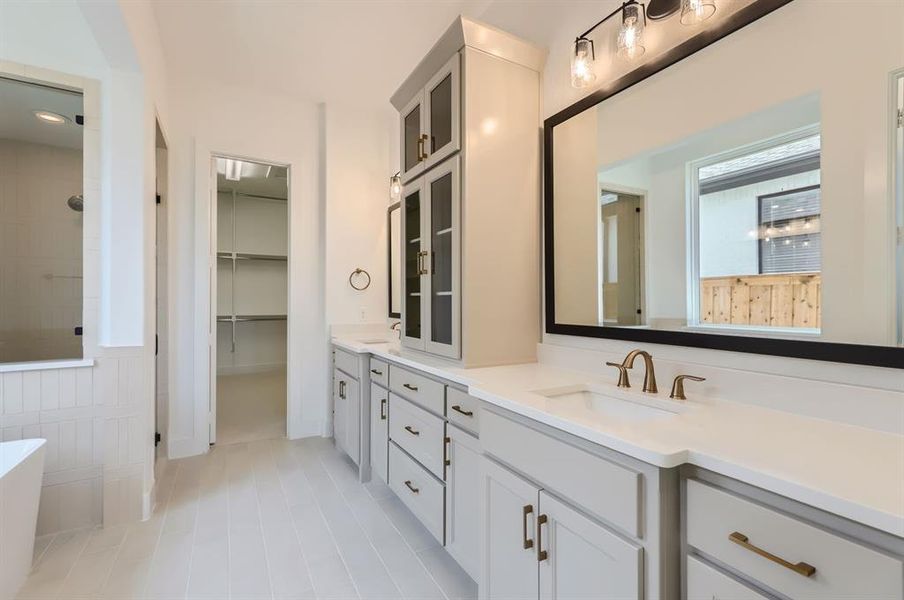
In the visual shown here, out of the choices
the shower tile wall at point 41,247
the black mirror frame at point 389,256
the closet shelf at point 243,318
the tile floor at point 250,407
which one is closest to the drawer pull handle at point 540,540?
the shower tile wall at point 41,247

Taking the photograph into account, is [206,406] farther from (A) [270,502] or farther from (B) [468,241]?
(B) [468,241]

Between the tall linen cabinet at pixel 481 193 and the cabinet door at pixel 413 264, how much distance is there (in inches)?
3.4

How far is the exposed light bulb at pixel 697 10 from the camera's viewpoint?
1.33m

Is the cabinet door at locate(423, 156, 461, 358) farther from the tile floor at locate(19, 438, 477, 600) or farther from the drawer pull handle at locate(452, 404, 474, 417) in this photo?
the tile floor at locate(19, 438, 477, 600)

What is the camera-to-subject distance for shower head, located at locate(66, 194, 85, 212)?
2268 mm

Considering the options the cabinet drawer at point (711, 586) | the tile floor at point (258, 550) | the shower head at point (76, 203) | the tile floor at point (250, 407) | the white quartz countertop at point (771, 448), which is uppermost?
the shower head at point (76, 203)

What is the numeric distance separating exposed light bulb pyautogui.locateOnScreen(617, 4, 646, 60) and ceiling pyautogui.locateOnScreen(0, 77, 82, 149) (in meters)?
2.77

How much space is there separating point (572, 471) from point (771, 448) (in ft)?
1.45

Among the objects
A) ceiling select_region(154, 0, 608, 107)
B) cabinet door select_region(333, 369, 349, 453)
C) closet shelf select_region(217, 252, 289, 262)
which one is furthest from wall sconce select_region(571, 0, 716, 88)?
closet shelf select_region(217, 252, 289, 262)

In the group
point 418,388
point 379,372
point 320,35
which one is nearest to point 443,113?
point 320,35

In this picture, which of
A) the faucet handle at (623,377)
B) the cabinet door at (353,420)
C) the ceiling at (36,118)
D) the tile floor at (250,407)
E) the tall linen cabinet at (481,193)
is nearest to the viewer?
the faucet handle at (623,377)

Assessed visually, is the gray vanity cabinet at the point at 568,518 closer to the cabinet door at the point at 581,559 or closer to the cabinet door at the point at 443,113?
the cabinet door at the point at 581,559

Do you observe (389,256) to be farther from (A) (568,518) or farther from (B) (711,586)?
(B) (711,586)

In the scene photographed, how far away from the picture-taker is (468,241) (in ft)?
6.21
